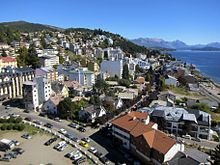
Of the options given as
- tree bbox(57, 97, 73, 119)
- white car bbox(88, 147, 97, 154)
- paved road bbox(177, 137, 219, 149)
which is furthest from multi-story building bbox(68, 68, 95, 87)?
paved road bbox(177, 137, 219, 149)

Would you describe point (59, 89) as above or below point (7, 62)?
below

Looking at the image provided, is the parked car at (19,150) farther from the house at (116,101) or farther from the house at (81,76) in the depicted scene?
the house at (81,76)

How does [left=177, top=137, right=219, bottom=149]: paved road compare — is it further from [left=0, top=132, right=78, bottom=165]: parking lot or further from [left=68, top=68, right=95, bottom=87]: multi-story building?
[left=68, top=68, right=95, bottom=87]: multi-story building

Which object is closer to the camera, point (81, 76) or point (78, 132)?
point (78, 132)

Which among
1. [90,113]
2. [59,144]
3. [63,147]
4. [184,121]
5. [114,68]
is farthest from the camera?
[114,68]

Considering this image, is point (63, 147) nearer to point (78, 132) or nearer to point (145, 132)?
point (78, 132)

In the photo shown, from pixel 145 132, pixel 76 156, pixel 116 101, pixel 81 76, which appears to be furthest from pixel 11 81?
pixel 145 132

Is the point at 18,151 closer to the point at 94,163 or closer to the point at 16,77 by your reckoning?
the point at 94,163
